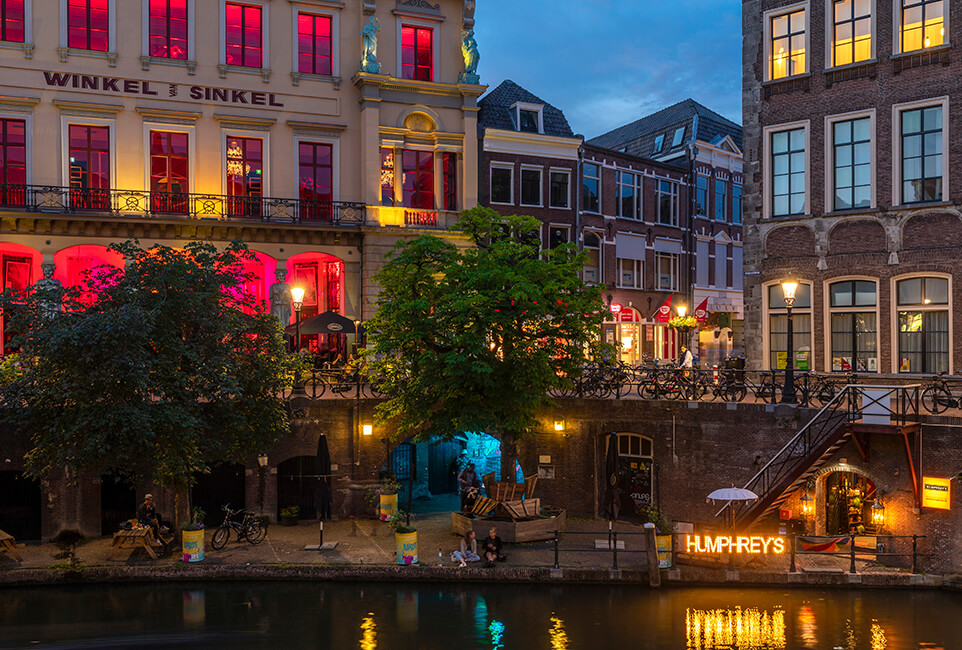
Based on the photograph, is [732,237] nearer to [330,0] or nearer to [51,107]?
[330,0]

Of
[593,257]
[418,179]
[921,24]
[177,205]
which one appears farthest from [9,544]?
[921,24]

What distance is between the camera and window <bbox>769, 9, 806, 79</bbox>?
26.9 meters

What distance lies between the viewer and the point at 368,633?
667 inches

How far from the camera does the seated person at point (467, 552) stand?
2080cm

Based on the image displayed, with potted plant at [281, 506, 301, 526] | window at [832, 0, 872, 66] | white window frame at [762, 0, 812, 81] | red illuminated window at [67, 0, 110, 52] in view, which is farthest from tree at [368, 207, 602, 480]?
red illuminated window at [67, 0, 110, 52]

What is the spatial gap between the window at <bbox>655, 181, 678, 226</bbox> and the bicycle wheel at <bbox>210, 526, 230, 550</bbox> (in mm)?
29590

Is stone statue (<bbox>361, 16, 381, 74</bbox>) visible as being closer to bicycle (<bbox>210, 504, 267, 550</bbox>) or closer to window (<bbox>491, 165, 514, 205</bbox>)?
window (<bbox>491, 165, 514, 205</bbox>)

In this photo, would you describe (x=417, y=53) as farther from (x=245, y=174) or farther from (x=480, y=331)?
(x=480, y=331)

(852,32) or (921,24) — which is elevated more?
(852,32)

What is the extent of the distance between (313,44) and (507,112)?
985cm

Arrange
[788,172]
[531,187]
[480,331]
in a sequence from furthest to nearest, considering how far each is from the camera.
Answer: [531,187] < [788,172] < [480,331]

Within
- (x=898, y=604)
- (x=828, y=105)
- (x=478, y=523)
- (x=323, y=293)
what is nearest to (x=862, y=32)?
(x=828, y=105)

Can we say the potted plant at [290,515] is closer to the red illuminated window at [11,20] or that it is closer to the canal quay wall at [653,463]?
the canal quay wall at [653,463]

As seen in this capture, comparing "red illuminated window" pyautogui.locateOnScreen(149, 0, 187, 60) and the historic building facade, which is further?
"red illuminated window" pyautogui.locateOnScreen(149, 0, 187, 60)
